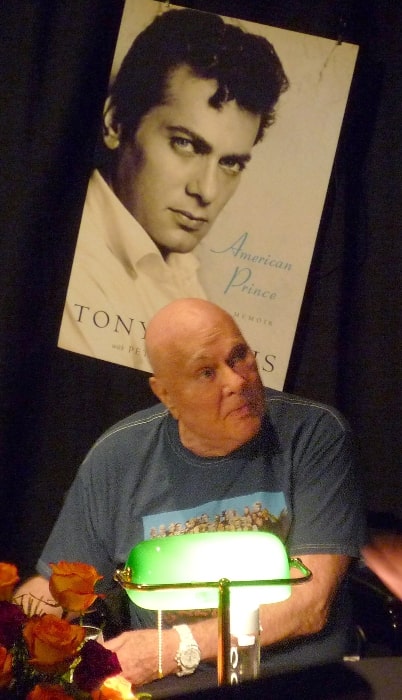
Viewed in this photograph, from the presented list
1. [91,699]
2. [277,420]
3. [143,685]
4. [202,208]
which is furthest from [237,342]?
[91,699]

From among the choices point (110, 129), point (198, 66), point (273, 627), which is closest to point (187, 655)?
point (273, 627)

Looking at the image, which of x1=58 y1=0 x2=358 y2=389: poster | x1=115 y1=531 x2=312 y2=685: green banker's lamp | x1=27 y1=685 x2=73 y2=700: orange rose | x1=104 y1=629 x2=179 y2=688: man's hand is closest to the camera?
x1=27 y1=685 x2=73 y2=700: orange rose

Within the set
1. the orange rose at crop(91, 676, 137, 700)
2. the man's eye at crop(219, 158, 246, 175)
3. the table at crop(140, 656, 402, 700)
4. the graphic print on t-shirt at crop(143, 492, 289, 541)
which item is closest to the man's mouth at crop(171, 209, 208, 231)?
the man's eye at crop(219, 158, 246, 175)

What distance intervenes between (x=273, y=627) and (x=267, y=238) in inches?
35.5

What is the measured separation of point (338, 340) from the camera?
1.94 m

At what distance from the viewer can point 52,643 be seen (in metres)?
0.96

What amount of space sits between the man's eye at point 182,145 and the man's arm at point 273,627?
100 cm

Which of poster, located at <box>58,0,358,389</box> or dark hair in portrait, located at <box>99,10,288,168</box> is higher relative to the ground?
dark hair in portrait, located at <box>99,10,288,168</box>

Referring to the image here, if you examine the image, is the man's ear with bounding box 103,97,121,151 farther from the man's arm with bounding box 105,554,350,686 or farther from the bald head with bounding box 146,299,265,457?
the man's arm with bounding box 105,554,350,686

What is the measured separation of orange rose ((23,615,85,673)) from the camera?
0.96m

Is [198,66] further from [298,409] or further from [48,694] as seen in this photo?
[48,694]

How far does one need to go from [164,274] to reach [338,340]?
454mm

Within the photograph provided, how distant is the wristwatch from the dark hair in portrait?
1.18 m

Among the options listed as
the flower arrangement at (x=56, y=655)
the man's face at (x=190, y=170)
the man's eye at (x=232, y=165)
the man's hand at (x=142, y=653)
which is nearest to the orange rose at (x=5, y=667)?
the flower arrangement at (x=56, y=655)
